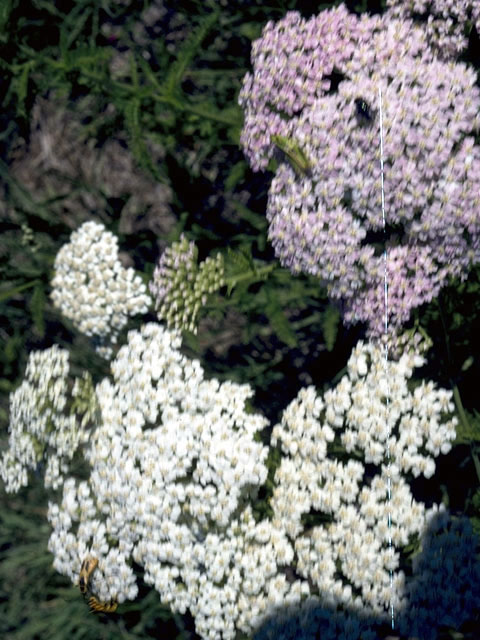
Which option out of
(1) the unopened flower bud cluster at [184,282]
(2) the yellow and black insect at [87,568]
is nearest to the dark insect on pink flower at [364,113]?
(1) the unopened flower bud cluster at [184,282]

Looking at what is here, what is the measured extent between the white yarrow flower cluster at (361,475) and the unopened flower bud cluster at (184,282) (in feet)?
2.67

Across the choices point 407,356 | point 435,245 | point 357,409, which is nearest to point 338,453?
point 357,409

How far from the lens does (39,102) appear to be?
20.3 feet

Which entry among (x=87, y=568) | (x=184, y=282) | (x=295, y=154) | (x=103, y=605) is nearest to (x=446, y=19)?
(x=295, y=154)

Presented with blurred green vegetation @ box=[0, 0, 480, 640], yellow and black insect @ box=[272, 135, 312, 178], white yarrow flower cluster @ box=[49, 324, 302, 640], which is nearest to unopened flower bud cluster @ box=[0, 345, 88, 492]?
white yarrow flower cluster @ box=[49, 324, 302, 640]

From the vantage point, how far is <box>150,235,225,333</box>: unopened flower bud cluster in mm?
3787

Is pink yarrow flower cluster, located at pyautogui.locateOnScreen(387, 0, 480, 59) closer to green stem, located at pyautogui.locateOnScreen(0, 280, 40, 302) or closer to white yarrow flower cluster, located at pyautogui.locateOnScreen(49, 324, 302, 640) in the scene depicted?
white yarrow flower cluster, located at pyautogui.locateOnScreen(49, 324, 302, 640)

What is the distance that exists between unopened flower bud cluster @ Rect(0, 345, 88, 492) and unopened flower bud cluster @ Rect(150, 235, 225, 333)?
0.72m

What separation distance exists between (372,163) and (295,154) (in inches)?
15.0

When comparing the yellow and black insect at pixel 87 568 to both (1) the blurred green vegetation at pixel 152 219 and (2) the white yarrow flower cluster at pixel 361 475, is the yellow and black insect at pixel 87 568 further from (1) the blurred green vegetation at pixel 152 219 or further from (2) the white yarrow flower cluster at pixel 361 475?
(2) the white yarrow flower cluster at pixel 361 475

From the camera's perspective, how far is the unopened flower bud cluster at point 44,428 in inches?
153

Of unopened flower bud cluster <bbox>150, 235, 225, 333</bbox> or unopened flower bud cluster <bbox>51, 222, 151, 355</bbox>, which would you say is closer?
unopened flower bud cluster <bbox>150, 235, 225, 333</bbox>

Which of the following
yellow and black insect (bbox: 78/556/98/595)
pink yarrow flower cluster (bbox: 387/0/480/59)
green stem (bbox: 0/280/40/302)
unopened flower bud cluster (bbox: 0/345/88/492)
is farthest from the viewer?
green stem (bbox: 0/280/40/302)

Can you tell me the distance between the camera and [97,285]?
13.3 ft
